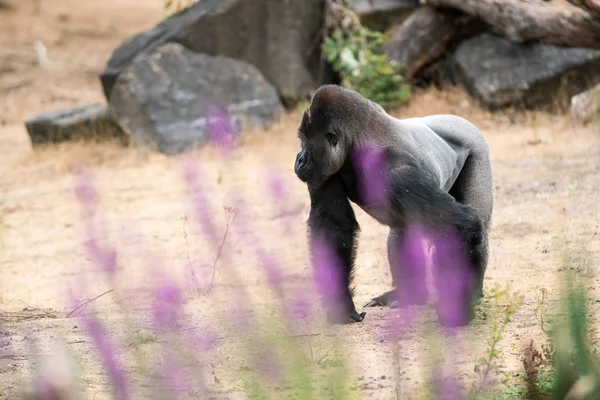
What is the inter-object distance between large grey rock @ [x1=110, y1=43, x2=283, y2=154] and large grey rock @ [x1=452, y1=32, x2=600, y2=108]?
2.06 metres

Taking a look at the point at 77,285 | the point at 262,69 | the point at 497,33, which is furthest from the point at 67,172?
the point at 497,33

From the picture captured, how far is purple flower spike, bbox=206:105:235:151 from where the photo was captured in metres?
8.12

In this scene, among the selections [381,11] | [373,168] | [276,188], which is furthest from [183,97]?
[276,188]

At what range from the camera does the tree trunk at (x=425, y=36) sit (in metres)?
8.85

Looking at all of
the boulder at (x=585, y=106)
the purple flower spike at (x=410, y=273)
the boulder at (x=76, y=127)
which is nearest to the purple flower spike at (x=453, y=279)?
the purple flower spike at (x=410, y=273)

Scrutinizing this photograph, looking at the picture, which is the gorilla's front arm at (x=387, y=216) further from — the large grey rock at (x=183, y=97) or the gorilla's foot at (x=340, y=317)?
the large grey rock at (x=183, y=97)

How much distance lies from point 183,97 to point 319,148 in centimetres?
563

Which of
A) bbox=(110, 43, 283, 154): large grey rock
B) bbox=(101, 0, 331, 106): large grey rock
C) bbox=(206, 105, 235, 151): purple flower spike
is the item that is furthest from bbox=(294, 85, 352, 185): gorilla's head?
bbox=(101, 0, 331, 106): large grey rock

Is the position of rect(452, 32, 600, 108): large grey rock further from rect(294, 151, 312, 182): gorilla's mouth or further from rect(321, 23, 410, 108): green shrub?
rect(294, 151, 312, 182): gorilla's mouth

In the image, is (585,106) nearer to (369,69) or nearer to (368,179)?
(369,69)

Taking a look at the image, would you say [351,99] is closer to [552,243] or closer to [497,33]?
[552,243]

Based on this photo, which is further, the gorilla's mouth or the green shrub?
the green shrub

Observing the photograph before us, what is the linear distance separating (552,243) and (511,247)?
26 centimetres

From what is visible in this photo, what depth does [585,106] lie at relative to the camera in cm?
771
